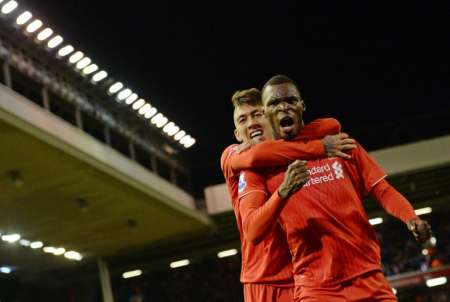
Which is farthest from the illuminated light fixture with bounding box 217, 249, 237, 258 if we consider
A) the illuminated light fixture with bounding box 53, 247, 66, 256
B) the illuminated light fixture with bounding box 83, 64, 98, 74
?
the illuminated light fixture with bounding box 83, 64, 98, 74

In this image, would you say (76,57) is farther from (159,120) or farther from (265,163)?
(265,163)

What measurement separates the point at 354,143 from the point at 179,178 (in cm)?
1487

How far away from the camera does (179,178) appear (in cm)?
1819

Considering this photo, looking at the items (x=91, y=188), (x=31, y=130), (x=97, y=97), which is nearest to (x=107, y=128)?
(x=97, y=97)

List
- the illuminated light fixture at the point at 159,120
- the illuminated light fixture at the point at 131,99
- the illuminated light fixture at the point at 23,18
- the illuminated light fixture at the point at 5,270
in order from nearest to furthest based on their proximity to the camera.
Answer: the illuminated light fixture at the point at 23,18 < the illuminated light fixture at the point at 131,99 < the illuminated light fixture at the point at 159,120 < the illuminated light fixture at the point at 5,270

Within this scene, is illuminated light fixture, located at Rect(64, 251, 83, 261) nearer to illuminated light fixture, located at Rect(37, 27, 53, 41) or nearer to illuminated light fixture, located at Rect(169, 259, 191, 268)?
illuminated light fixture, located at Rect(169, 259, 191, 268)

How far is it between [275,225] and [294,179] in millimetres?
555

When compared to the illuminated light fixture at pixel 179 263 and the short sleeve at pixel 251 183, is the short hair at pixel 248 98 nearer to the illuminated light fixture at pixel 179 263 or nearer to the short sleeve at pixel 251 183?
the short sleeve at pixel 251 183

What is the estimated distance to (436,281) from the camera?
15734 mm

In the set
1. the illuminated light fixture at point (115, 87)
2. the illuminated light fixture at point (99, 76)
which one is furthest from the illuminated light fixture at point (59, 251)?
the illuminated light fixture at point (99, 76)

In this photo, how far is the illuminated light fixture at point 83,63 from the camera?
12.9 metres

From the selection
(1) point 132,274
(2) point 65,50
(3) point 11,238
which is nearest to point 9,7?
(2) point 65,50

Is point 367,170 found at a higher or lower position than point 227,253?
lower

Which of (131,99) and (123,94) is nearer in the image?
(123,94)
